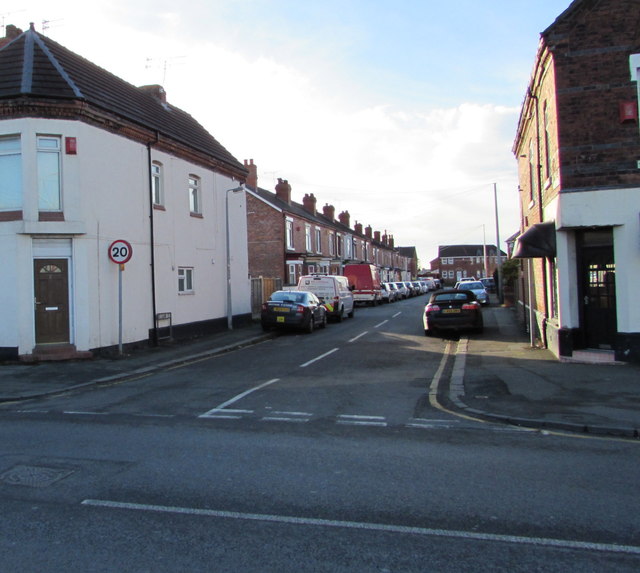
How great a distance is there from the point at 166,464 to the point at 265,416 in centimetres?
245

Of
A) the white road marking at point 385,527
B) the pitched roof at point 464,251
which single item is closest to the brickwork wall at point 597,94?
the white road marking at point 385,527

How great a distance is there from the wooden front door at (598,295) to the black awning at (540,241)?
751 millimetres

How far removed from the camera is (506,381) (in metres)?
10.3

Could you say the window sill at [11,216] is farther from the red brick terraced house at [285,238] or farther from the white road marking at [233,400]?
the red brick terraced house at [285,238]

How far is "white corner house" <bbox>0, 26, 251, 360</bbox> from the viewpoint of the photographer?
45.2 feet

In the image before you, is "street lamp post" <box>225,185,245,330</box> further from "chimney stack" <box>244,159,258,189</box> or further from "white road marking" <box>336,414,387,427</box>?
"chimney stack" <box>244,159,258,189</box>

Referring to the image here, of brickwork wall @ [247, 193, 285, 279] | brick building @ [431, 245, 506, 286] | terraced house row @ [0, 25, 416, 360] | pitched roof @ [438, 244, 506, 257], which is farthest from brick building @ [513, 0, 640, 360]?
pitched roof @ [438, 244, 506, 257]

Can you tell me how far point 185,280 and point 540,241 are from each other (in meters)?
11.6

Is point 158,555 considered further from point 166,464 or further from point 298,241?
point 298,241

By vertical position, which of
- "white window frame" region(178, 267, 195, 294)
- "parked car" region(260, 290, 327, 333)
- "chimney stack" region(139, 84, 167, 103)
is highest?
"chimney stack" region(139, 84, 167, 103)

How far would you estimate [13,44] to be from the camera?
15703 mm

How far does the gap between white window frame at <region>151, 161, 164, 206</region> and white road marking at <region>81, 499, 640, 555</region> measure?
14131mm

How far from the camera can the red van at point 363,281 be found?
3900cm

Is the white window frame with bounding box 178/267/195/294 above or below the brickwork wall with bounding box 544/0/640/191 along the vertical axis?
below
